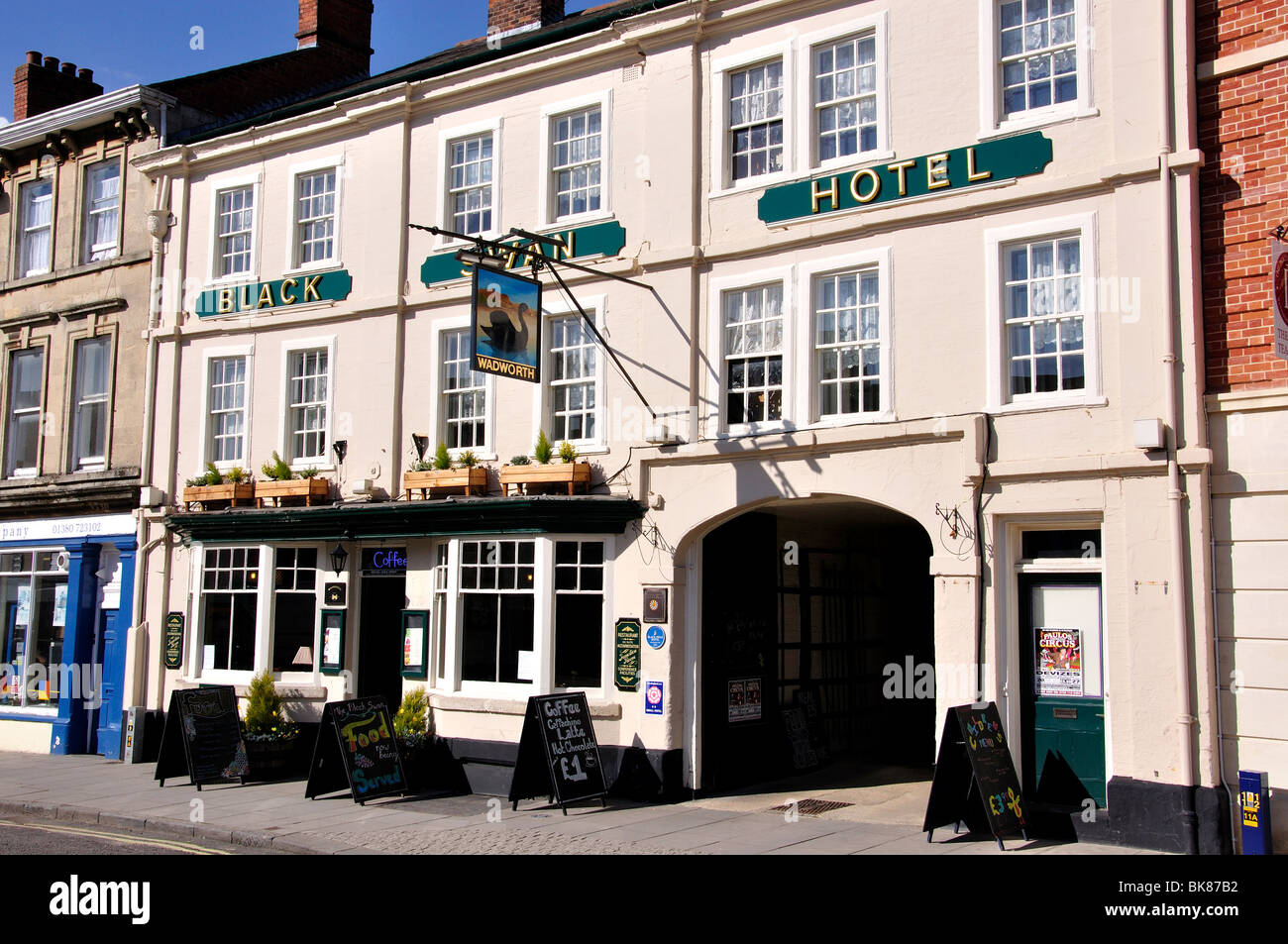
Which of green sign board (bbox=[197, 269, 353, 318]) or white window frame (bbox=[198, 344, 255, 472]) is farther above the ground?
green sign board (bbox=[197, 269, 353, 318])

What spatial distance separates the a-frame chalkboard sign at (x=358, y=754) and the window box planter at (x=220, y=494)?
4706 millimetres

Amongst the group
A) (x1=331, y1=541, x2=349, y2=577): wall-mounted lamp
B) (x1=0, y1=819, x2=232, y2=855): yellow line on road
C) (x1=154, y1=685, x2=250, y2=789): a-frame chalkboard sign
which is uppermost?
(x1=331, y1=541, x2=349, y2=577): wall-mounted lamp

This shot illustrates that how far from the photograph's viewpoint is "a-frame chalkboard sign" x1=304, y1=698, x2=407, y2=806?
44.5ft

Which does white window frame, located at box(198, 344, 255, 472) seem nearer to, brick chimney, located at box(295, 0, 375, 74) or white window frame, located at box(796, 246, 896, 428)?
brick chimney, located at box(295, 0, 375, 74)

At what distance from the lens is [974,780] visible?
10648mm

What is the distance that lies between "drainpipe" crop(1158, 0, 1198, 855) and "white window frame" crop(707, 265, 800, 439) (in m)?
3.98

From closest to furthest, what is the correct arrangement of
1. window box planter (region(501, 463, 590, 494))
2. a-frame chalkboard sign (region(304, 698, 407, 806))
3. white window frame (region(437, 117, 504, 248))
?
a-frame chalkboard sign (region(304, 698, 407, 806)) < window box planter (region(501, 463, 590, 494)) < white window frame (region(437, 117, 504, 248))

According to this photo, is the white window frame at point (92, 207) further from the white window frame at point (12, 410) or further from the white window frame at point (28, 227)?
the white window frame at point (12, 410)

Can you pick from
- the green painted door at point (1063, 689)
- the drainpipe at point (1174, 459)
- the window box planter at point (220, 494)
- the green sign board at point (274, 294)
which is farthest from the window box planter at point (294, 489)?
the drainpipe at point (1174, 459)

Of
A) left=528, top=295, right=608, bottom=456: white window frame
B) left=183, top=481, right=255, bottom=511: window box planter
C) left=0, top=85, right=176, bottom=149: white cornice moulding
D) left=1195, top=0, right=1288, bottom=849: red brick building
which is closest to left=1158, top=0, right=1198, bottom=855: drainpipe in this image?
left=1195, top=0, right=1288, bottom=849: red brick building

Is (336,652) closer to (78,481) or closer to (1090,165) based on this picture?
(78,481)

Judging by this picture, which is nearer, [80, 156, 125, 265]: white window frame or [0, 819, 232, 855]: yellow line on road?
[0, 819, 232, 855]: yellow line on road

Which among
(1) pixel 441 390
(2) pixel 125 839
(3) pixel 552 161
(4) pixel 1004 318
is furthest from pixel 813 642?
(2) pixel 125 839
